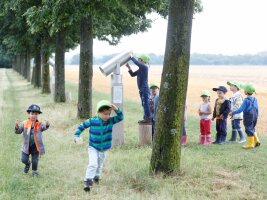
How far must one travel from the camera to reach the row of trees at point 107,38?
7895 mm

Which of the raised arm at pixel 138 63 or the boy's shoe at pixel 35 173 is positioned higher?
the raised arm at pixel 138 63

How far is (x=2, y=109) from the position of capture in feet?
63.5

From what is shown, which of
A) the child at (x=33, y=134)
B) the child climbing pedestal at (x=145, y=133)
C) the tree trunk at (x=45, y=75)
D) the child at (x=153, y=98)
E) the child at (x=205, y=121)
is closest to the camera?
the child at (x=33, y=134)

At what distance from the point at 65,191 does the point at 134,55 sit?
4.93 metres

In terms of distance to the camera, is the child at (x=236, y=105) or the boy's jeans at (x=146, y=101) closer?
the boy's jeans at (x=146, y=101)

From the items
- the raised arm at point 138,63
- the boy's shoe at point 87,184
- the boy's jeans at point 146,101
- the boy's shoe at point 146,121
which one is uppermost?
the raised arm at point 138,63

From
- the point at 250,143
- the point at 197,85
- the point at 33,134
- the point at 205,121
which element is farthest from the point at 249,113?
the point at 197,85

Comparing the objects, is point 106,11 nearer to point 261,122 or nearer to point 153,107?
point 153,107

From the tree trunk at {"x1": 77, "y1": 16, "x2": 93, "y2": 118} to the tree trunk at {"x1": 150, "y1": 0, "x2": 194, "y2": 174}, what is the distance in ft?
25.0

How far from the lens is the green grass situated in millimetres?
7082

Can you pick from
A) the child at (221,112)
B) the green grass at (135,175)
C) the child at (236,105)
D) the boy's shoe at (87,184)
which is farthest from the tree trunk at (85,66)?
the boy's shoe at (87,184)

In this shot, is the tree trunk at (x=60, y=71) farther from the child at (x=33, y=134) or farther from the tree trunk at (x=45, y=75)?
the child at (x=33, y=134)

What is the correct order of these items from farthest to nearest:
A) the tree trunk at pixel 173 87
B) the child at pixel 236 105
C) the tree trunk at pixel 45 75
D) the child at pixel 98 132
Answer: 1. the tree trunk at pixel 45 75
2. the child at pixel 236 105
3. the tree trunk at pixel 173 87
4. the child at pixel 98 132

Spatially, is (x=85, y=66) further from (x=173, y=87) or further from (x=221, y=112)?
(x=173, y=87)
